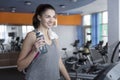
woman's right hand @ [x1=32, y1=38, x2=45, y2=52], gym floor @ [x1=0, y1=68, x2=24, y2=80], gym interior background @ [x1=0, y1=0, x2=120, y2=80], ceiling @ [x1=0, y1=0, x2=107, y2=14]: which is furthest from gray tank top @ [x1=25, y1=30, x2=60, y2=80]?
ceiling @ [x1=0, y1=0, x2=107, y2=14]

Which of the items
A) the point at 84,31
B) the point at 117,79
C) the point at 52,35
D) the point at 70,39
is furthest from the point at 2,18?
the point at 117,79

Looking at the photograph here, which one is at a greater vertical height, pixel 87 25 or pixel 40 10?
pixel 87 25

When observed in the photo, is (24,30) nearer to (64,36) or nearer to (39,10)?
(64,36)

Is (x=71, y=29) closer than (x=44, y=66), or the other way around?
(x=44, y=66)

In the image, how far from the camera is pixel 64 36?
1103cm

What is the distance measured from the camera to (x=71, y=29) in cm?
1138

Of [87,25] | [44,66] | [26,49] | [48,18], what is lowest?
[44,66]

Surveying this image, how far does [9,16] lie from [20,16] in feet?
1.68

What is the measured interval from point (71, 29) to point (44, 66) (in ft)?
32.8

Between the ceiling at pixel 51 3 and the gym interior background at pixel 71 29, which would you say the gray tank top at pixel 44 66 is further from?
the ceiling at pixel 51 3

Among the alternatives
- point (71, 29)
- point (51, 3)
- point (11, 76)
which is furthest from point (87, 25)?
point (11, 76)

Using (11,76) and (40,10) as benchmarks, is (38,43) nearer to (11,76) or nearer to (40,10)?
(40,10)

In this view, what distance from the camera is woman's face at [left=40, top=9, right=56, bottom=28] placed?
145cm

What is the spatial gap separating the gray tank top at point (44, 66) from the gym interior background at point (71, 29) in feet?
7.98
